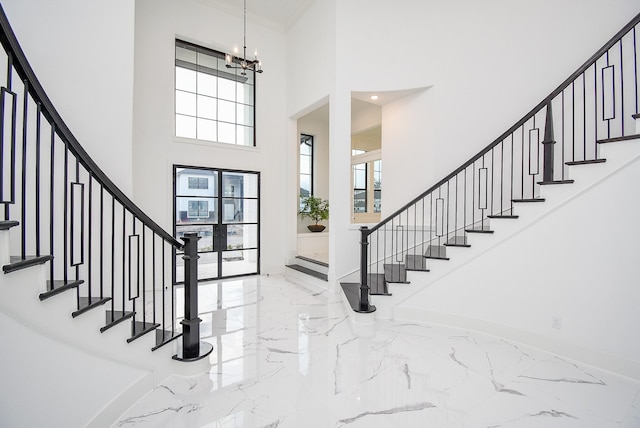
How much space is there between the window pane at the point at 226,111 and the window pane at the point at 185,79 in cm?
58

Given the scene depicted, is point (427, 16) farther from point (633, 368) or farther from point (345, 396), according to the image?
point (345, 396)

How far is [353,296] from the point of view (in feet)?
14.4

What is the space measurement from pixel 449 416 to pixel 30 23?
531 centimetres

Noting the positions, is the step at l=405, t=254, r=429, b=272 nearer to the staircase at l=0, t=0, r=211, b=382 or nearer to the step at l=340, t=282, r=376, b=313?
the step at l=340, t=282, r=376, b=313

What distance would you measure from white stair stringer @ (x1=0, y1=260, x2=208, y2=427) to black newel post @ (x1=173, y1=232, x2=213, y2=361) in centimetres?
16

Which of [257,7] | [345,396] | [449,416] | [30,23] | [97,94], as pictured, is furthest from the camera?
[257,7]

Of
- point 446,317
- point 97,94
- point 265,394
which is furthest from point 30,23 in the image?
point 446,317

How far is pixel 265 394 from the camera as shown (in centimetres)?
241

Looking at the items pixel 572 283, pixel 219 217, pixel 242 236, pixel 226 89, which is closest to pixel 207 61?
pixel 226 89

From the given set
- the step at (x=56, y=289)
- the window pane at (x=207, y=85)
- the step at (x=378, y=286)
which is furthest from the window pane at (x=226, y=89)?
the step at (x=56, y=289)

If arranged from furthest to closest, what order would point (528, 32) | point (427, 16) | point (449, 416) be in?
point (427, 16) < point (528, 32) < point (449, 416)

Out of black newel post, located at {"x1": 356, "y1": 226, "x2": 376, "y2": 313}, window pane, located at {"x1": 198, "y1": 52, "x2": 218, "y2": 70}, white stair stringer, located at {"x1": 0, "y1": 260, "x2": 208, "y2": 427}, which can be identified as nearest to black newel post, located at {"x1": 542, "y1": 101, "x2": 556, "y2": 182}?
black newel post, located at {"x1": 356, "y1": 226, "x2": 376, "y2": 313}

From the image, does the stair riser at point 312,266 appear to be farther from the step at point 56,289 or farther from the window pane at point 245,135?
the step at point 56,289

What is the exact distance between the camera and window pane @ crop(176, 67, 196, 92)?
582 cm
